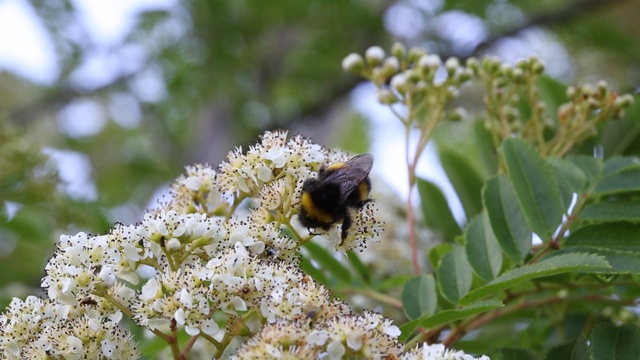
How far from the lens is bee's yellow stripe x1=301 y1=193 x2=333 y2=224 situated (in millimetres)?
1814

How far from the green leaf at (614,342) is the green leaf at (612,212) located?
1.12ft

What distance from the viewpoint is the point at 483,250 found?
195 cm

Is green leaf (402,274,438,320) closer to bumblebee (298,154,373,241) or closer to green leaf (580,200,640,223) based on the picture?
bumblebee (298,154,373,241)

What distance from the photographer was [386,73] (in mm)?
2480

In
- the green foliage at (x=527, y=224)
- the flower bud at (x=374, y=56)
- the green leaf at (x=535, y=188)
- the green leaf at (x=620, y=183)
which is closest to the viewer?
the green foliage at (x=527, y=224)

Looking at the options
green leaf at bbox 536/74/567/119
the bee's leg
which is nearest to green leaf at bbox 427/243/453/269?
the bee's leg

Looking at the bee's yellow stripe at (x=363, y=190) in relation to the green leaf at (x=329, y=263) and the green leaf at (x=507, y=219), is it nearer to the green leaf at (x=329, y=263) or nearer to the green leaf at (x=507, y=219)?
the green leaf at (x=507, y=219)

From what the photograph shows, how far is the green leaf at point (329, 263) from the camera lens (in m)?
2.46

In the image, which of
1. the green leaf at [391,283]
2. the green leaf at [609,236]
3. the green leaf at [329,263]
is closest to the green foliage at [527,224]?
the green leaf at [609,236]

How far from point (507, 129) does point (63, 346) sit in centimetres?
150

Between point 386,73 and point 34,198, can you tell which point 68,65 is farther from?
point 386,73

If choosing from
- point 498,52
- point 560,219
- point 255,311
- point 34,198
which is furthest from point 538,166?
point 498,52

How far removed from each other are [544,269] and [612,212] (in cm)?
48

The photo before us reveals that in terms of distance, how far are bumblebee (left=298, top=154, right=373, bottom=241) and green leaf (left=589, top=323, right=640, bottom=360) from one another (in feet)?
1.96
